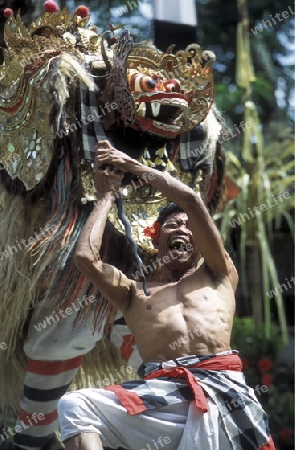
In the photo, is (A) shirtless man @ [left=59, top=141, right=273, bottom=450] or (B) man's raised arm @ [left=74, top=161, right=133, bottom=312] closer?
(A) shirtless man @ [left=59, top=141, right=273, bottom=450]

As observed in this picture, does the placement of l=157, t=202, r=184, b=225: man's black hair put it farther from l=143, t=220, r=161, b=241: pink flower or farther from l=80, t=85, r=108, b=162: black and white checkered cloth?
l=80, t=85, r=108, b=162: black and white checkered cloth

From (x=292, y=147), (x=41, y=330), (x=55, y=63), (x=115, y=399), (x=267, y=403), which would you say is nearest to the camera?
(x=115, y=399)

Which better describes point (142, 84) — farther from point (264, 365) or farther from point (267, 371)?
point (267, 371)

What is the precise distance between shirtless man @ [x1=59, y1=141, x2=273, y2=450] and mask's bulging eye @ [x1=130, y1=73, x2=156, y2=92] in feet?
2.30

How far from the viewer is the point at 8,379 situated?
4621mm

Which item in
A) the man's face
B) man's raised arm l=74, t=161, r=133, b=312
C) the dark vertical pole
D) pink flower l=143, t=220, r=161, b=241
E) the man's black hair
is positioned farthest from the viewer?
the dark vertical pole

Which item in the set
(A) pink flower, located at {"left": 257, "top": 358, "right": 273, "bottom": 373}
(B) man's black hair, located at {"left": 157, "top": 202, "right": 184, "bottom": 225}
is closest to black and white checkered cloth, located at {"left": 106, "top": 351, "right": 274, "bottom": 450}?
(B) man's black hair, located at {"left": 157, "top": 202, "right": 184, "bottom": 225}

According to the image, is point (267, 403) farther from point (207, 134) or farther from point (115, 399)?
point (115, 399)

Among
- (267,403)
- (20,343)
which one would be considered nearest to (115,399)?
(20,343)

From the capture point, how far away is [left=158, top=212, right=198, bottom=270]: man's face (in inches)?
132

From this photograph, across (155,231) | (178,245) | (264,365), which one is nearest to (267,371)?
(264,365)

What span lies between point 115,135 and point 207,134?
456mm

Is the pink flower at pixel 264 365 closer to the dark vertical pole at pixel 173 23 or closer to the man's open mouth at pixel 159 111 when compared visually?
the dark vertical pole at pixel 173 23

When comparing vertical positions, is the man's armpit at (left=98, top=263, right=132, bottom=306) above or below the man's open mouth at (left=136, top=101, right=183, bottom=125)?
below
